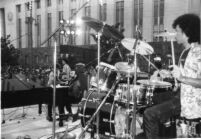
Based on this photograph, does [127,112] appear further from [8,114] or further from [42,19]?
[42,19]

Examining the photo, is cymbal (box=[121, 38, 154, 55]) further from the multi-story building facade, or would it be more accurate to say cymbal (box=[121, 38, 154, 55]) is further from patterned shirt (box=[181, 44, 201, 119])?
the multi-story building facade

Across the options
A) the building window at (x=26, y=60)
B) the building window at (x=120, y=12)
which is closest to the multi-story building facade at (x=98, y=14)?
the building window at (x=120, y=12)

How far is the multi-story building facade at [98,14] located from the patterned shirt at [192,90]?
9561 mm

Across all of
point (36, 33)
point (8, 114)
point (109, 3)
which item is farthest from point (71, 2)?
point (8, 114)

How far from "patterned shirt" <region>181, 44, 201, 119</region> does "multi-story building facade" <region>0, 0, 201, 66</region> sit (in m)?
9.56

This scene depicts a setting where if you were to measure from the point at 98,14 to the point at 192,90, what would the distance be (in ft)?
63.7

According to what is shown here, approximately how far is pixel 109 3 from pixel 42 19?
9.66 meters

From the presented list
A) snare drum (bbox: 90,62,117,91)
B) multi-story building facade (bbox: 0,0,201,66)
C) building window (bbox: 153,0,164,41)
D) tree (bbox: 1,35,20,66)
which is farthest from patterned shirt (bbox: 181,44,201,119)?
building window (bbox: 153,0,164,41)

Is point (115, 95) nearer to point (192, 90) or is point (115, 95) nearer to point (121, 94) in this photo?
point (121, 94)

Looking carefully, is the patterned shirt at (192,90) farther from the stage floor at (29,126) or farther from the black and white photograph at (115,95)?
the stage floor at (29,126)

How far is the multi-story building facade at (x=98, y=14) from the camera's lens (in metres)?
16.8

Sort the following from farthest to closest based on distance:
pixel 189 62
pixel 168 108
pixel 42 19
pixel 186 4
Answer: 1. pixel 42 19
2. pixel 186 4
3. pixel 168 108
4. pixel 189 62

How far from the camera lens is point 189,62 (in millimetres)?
2391

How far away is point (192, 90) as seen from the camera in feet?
8.02
